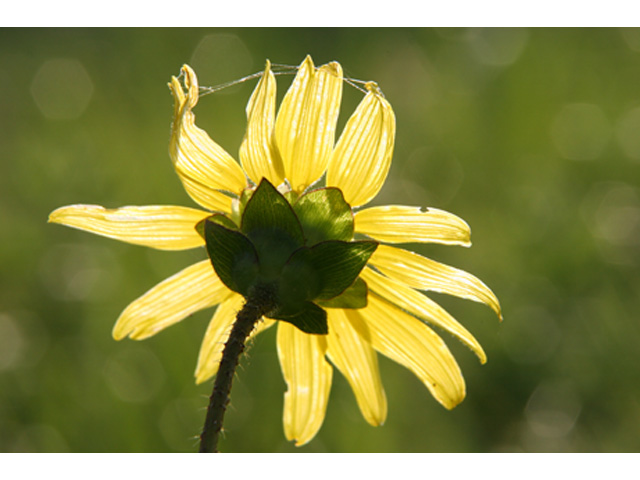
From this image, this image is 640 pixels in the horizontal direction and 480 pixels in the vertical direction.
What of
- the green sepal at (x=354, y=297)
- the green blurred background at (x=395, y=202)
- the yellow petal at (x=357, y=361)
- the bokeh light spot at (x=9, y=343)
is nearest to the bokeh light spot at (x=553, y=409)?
the green blurred background at (x=395, y=202)

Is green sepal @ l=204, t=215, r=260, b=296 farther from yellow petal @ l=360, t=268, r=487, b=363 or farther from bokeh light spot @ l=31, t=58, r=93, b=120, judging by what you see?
bokeh light spot @ l=31, t=58, r=93, b=120

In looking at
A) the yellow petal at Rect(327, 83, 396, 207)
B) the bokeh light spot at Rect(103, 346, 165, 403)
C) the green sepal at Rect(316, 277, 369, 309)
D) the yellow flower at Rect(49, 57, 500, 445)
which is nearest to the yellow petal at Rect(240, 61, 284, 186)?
the yellow flower at Rect(49, 57, 500, 445)

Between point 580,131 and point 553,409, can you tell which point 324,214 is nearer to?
point 553,409

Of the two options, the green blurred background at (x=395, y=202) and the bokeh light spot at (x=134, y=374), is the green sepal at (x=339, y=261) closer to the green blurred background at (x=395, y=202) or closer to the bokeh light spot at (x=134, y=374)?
the green blurred background at (x=395, y=202)

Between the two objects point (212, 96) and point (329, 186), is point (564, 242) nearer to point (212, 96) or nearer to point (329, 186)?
point (212, 96)

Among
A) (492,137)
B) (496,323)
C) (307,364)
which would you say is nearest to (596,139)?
(492,137)
